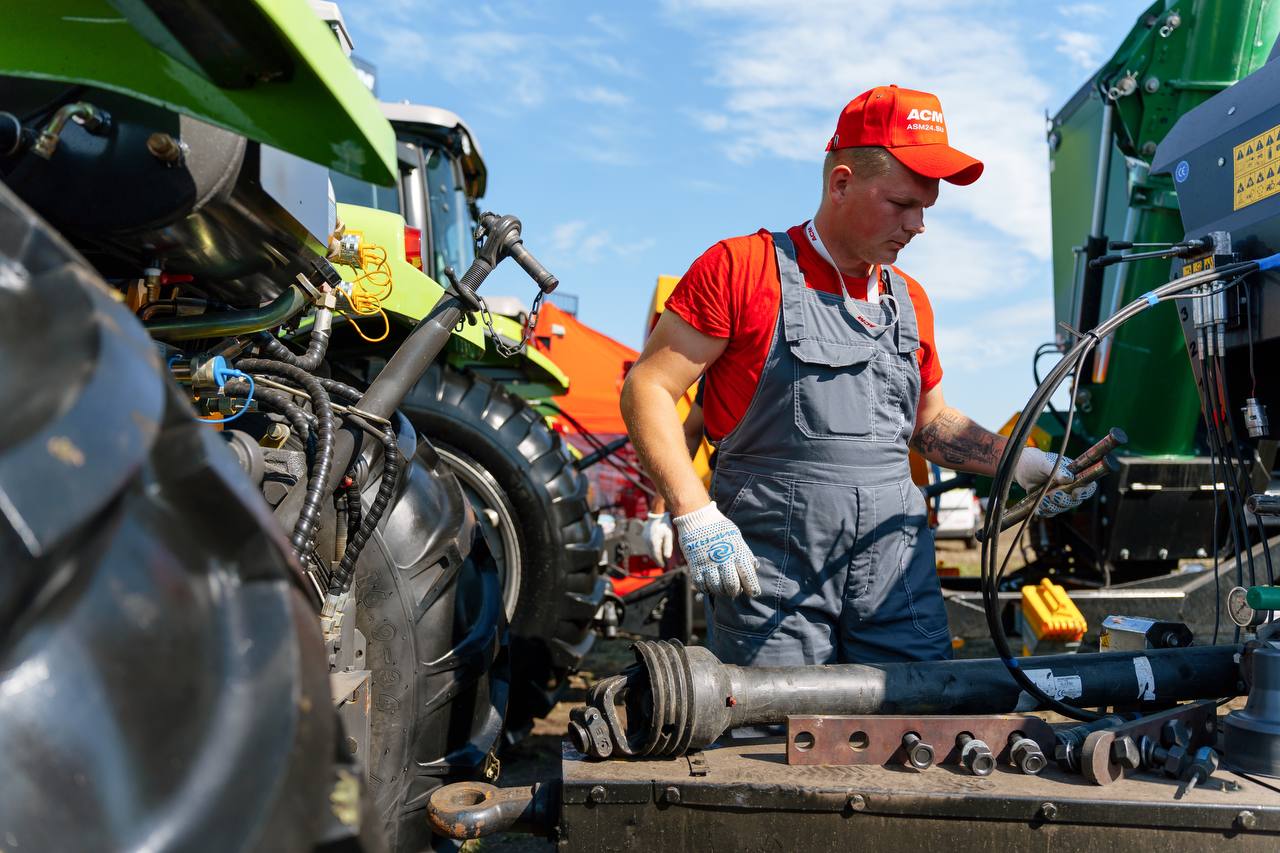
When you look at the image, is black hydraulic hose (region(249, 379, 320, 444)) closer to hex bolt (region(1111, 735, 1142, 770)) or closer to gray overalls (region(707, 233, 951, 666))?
gray overalls (region(707, 233, 951, 666))

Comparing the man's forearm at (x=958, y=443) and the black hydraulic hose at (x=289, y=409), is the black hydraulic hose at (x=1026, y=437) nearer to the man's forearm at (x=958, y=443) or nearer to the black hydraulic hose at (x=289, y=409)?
the man's forearm at (x=958, y=443)

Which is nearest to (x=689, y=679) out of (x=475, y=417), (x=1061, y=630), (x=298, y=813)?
(x=298, y=813)

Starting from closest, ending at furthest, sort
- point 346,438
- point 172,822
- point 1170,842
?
1. point 172,822
2. point 1170,842
3. point 346,438

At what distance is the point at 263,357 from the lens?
2002 mm

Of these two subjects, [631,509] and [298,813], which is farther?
[631,509]

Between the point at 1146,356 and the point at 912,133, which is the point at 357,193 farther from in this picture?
the point at 1146,356

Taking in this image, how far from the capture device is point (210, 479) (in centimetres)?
70

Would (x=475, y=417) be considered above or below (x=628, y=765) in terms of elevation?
above

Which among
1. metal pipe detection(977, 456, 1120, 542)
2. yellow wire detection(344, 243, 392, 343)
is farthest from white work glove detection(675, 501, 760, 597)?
yellow wire detection(344, 243, 392, 343)

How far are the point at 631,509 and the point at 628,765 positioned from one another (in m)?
5.63

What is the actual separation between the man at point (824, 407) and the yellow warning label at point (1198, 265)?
0.50 m

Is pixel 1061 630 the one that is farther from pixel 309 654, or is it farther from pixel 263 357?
pixel 309 654

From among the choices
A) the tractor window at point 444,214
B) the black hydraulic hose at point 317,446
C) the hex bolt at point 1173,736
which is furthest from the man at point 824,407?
the tractor window at point 444,214

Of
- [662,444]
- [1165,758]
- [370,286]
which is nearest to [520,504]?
[370,286]
